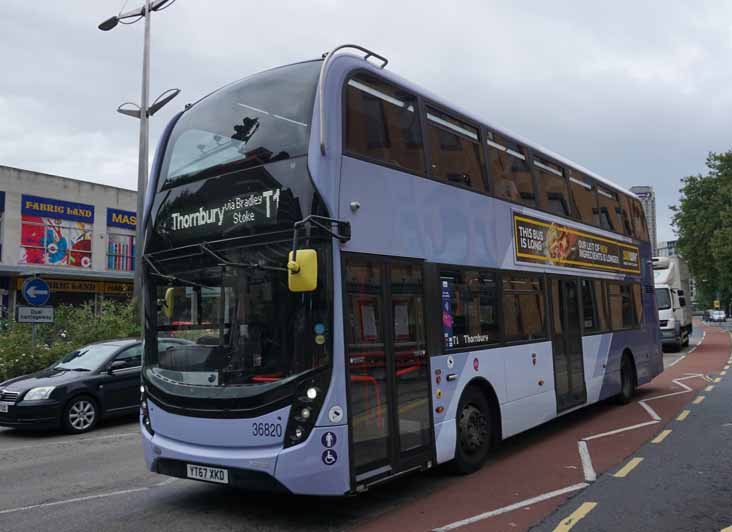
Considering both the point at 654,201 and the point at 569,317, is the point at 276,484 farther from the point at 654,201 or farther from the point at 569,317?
the point at 654,201

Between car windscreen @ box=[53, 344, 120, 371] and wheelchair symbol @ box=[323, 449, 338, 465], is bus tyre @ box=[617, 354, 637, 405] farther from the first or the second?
car windscreen @ box=[53, 344, 120, 371]

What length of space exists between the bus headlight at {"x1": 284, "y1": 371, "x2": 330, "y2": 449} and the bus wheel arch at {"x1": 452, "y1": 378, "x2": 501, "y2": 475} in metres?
2.17

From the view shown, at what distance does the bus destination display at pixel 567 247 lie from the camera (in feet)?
27.8

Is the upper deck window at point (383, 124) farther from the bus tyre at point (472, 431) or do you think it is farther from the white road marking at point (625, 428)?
the white road marking at point (625, 428)

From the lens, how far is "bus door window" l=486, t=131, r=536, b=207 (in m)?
8.07

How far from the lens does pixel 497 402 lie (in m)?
7.43

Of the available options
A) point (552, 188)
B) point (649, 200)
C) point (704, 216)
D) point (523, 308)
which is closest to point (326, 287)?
point (523, 308)

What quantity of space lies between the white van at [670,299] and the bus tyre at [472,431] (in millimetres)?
18969

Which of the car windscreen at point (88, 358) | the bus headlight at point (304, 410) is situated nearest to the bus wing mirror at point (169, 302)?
the bus headlight at point (304, 410)

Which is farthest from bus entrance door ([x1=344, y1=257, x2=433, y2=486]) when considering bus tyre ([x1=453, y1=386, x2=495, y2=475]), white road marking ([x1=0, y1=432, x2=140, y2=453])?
white road marking ([x1=0, y1=432, x2=140, y2=453])

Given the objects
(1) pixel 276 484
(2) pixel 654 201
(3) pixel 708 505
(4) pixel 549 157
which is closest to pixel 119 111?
(4) pixel 549 157

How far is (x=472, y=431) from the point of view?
694 cm

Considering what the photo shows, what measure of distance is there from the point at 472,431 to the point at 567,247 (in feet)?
13.2

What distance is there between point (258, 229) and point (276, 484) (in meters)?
2.13
